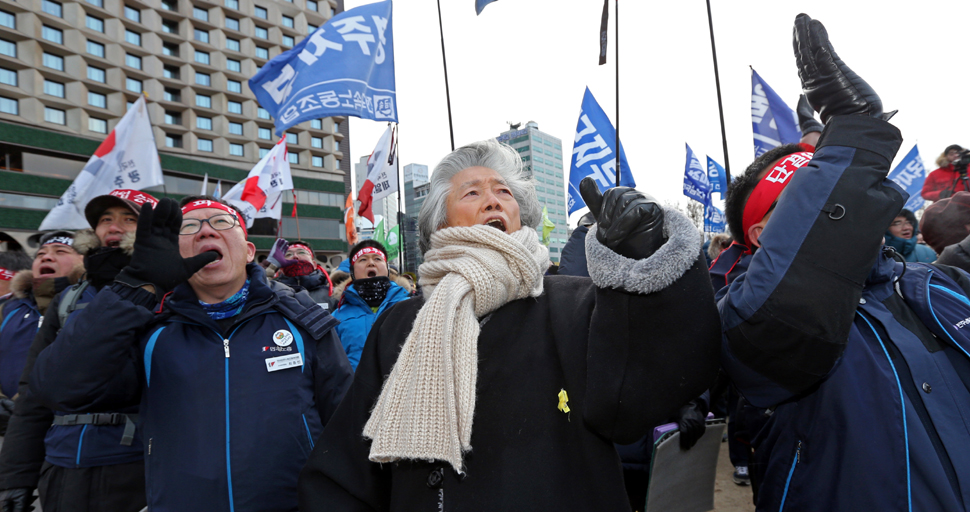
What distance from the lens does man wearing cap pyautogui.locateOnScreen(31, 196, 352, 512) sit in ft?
6.48

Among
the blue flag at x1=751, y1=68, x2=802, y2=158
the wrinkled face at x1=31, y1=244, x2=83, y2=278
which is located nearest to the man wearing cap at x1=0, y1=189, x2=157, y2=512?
the wrinkled face at x1=31, y1=244, x2=83, y2=278

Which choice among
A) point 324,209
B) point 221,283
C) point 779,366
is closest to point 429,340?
point 779,366

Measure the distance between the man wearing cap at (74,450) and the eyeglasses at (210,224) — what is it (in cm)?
45

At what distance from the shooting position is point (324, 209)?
4584cm

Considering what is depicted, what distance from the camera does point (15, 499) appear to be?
2484mm

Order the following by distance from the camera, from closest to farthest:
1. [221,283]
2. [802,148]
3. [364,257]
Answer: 1. [802,148]
2. [221,283]
3. [364,257]

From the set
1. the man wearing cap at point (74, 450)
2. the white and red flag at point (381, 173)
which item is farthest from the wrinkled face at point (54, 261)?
the white and red flag at point (381, 173)

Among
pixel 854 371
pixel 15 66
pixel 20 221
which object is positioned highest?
pixel 15 66

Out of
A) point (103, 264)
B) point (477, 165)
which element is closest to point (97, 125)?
point (103, 264)

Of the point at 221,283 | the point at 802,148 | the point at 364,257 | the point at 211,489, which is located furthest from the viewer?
the point at 364,257

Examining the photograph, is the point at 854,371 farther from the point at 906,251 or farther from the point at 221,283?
the point at 906,251

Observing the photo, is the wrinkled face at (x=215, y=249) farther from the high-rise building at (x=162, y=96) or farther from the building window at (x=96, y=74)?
the building window at (x=96, y=74)

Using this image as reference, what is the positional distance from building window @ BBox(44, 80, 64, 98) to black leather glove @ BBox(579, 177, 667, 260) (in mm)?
42790

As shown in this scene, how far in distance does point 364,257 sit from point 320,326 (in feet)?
9.72
